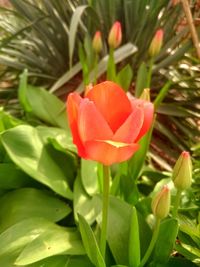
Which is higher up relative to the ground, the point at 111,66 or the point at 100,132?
the point at 100,132

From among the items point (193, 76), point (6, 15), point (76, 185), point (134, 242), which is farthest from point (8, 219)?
point (6, 15)

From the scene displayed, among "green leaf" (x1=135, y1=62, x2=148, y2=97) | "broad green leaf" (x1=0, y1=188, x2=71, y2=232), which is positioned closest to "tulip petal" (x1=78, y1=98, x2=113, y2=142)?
"broad green leaf" (x1=0, y1=188, x2=71, y2=232)

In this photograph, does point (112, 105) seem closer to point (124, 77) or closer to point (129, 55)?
point (124, 77)

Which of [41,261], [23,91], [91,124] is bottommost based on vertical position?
[41,261]

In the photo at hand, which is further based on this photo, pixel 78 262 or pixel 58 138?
pixel 58 138

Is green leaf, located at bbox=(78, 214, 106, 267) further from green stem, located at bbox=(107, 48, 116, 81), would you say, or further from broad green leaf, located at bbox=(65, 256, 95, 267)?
green stem, located at bbox=(107, 48, 116, 81)

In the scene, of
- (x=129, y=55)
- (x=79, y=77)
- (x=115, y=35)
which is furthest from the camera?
(x=79, y=77)

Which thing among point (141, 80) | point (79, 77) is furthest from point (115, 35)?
point (79, 77)

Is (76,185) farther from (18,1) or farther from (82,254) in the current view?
(18,1)
